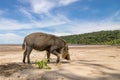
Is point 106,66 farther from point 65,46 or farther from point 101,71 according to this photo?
point 65,46

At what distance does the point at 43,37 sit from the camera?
551 inches

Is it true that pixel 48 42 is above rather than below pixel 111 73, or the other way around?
above

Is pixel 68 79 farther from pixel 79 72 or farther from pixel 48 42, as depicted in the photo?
pixel 48 42

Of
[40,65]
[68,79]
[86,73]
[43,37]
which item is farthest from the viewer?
[43,37]

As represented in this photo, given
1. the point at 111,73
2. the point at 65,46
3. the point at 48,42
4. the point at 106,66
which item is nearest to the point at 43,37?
the point at 48,42

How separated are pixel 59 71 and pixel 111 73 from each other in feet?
6.29

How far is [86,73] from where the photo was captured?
33.6ft

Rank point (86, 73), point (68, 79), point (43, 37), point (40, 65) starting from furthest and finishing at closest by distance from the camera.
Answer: point (43, 37) < point (40, 65) < point (86, 73) < point (68, 79)

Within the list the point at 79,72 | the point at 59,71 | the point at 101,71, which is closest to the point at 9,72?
the point at 59,71

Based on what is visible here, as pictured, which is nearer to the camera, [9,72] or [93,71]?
[93,71]

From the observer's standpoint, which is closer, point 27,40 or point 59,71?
point 59,71

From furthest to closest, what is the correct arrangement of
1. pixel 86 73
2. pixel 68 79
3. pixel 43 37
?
pixel 43 37
pixel 86 73
pixel 68 79

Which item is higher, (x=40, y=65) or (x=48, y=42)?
(x=48, y=42)

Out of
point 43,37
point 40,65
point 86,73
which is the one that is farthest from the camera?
point 43,37
